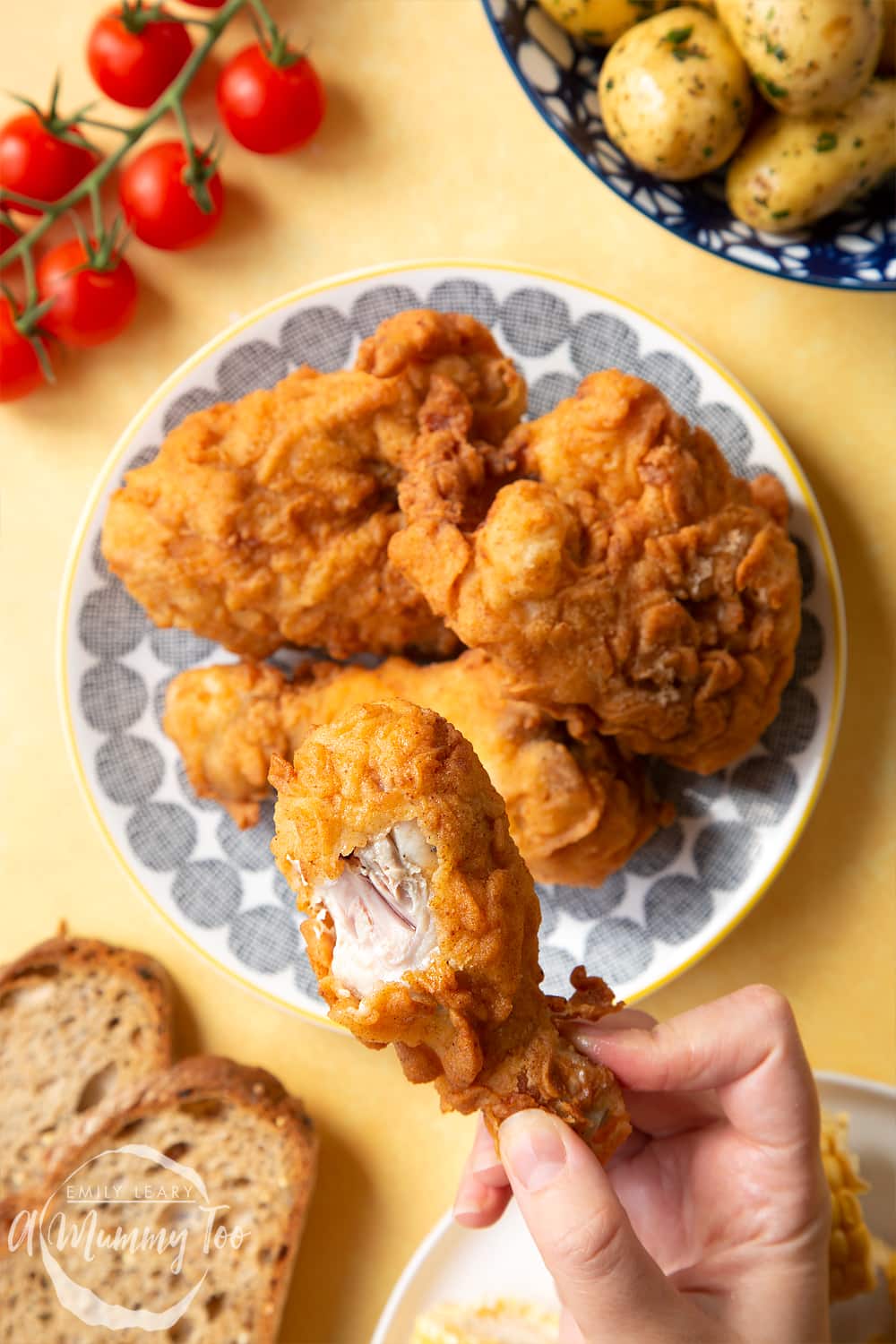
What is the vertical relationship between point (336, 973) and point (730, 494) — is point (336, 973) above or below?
below

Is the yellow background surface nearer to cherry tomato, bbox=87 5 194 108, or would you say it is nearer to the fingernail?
cherry tomato, bbox=87 5 194 108

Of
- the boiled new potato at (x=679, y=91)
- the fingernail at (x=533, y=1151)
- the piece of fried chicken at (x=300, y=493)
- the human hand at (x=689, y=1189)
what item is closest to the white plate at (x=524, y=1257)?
the human hand at (x=689, y=1189)

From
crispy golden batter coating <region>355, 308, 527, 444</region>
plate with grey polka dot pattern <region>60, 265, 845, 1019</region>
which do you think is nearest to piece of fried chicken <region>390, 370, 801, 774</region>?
crispy golden batter coating <region>355, 308, 527, 444</region>

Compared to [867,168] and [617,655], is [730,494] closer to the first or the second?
[617,655]

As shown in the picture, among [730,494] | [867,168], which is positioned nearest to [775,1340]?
[730,494]

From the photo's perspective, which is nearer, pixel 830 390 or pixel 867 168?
pixel 867 168

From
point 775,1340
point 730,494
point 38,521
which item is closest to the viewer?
point 775,1340

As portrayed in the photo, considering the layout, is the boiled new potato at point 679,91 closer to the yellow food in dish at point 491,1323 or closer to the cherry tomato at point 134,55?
the cherry tomato at point 134,55
